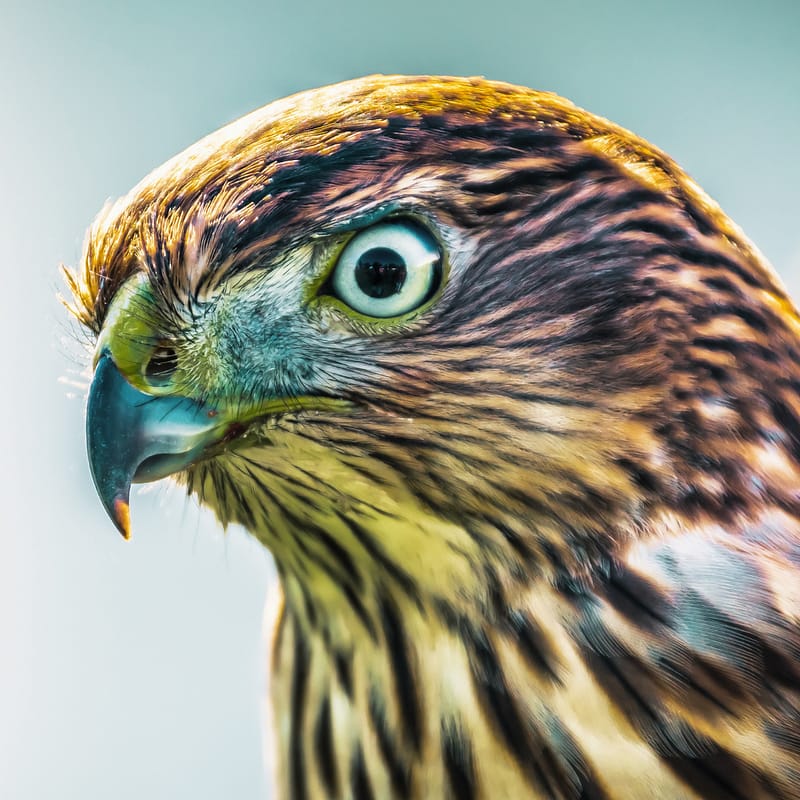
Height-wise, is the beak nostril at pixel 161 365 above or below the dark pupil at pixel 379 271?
below

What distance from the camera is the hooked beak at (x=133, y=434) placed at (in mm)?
1838

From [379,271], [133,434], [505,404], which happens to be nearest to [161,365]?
[133,434]

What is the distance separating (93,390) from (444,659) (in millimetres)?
844

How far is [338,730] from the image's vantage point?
86.0 inches

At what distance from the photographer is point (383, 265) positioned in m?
1.80

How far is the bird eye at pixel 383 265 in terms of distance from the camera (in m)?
1.81

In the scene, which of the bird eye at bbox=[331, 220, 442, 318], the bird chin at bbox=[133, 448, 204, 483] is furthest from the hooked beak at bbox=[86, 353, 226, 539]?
the bird eye at bbox=[331, 220, 442, 318]

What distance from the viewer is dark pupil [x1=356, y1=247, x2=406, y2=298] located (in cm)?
180

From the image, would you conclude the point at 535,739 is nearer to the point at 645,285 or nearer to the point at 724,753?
the point at 724,753

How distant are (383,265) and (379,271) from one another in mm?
13

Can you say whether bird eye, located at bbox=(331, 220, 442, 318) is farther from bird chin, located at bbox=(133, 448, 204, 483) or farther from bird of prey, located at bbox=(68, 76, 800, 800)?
bird chin, located at bbox=(133, 448, 204, 483)

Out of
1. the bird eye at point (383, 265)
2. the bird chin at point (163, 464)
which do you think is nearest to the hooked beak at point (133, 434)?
the bird chin at point (163, 464)

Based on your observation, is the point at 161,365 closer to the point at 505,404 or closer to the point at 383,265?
the point at 383,265

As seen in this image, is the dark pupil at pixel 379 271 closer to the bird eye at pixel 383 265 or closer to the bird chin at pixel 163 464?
the bird eye at pixel 383 265
